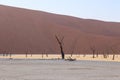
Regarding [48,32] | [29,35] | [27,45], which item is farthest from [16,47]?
[48,32]

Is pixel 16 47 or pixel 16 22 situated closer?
pixel 16 47

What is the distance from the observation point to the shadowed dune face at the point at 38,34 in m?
79.9

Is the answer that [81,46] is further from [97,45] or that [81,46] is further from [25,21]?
[25,21]

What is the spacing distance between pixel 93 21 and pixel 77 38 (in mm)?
34510

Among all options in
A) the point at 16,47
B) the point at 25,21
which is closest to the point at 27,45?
the point at 16,47

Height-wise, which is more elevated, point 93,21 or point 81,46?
point 93,21

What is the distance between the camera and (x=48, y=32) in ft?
298

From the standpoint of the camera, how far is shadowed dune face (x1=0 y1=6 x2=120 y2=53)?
79938 mm

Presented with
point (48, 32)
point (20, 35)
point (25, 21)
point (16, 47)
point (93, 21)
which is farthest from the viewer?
point (93, 21)

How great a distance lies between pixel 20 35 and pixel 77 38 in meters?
13.8

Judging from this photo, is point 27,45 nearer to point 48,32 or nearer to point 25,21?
point 48,32

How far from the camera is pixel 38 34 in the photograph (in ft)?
291

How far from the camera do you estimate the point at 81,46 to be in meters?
86.7

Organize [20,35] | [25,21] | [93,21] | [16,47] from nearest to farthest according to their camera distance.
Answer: [16,47]
[20,35]
[25,21]
[93,21]
